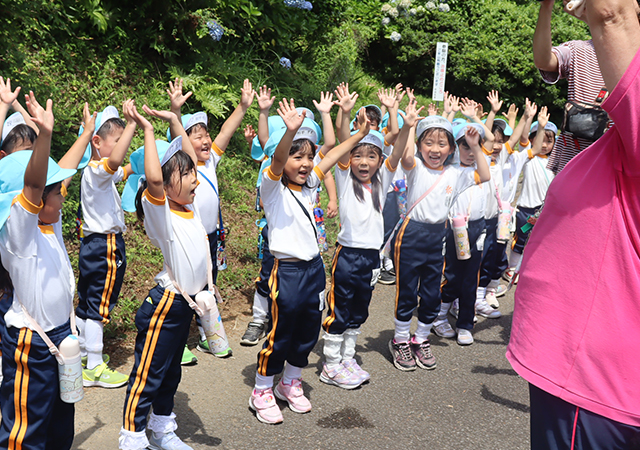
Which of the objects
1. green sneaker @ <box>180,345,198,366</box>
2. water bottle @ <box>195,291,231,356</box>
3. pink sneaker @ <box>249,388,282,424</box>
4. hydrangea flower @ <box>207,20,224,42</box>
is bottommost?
green sneaker @ <box>180,345,198,366</box>

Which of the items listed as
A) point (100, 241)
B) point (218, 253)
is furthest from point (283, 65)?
point (100, 241)

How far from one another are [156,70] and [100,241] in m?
5.27

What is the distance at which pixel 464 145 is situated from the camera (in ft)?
19.0

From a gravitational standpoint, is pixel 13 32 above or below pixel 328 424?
above

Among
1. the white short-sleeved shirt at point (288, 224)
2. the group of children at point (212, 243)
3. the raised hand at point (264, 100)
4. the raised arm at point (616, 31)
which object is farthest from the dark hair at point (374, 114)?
the raised arm at point (616, 31)

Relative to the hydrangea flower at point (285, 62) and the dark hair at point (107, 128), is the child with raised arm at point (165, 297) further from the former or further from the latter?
the hydrangea flower at point (285, 62)

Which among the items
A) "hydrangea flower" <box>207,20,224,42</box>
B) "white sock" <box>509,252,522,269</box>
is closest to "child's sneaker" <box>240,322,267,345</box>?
"white sock" <box>509,252,522,269</box>

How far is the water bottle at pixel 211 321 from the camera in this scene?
138 inches

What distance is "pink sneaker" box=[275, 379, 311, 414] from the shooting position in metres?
4.41

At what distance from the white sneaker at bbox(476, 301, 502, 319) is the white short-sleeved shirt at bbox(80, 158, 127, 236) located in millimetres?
4289

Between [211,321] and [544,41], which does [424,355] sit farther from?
[544,41]

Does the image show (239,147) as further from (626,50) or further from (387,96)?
(626,50)

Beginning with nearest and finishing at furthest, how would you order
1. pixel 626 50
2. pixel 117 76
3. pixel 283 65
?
pixel 626 50
pixel 117 76
pixel 283 65

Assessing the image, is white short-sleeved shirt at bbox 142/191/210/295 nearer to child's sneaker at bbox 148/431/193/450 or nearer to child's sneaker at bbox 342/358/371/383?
child's sneaker at bbox 148/431/193/450
